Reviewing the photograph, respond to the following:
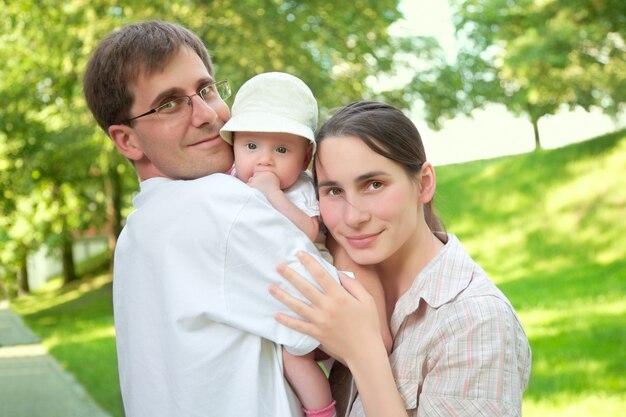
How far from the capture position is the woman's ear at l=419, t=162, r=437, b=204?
2.50 m

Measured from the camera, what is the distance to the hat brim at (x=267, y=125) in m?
2.53

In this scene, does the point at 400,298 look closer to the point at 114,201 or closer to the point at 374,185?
the point at 374,185

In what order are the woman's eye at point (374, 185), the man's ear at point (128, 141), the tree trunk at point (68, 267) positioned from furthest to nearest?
the tree trunk at point (68, 267), the man's ear at point (128, 141), the woman's eye at point (374, 185)

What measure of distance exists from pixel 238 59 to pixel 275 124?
8327mm

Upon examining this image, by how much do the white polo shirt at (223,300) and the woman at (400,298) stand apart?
0.06m

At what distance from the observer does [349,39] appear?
40.4ft

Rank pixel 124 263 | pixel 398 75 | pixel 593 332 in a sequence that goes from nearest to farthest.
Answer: pixel 124 263 < pixel 593 332 < pixel 398 75

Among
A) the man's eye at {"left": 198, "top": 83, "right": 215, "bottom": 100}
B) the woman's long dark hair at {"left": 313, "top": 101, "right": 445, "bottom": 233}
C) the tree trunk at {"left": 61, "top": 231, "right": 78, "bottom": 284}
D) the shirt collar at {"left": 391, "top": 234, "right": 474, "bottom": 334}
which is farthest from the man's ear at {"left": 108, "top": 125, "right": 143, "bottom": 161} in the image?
the tree trunk at {"left": 61, "top": 231, "right": 78, "bottom": 284}

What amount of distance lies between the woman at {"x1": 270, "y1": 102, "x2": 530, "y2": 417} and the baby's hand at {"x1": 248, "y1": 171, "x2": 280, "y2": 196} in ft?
0.46

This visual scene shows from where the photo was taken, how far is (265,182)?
2.48 m

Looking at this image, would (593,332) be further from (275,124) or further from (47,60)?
Result: (47,60)

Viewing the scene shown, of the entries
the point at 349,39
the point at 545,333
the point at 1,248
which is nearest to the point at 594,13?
the point at 349,39

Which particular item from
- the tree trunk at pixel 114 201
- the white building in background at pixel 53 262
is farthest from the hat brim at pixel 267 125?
the white building in background at pixel 53 262

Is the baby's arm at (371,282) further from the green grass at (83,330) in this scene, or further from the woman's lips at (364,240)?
the green grass at (83,330)
